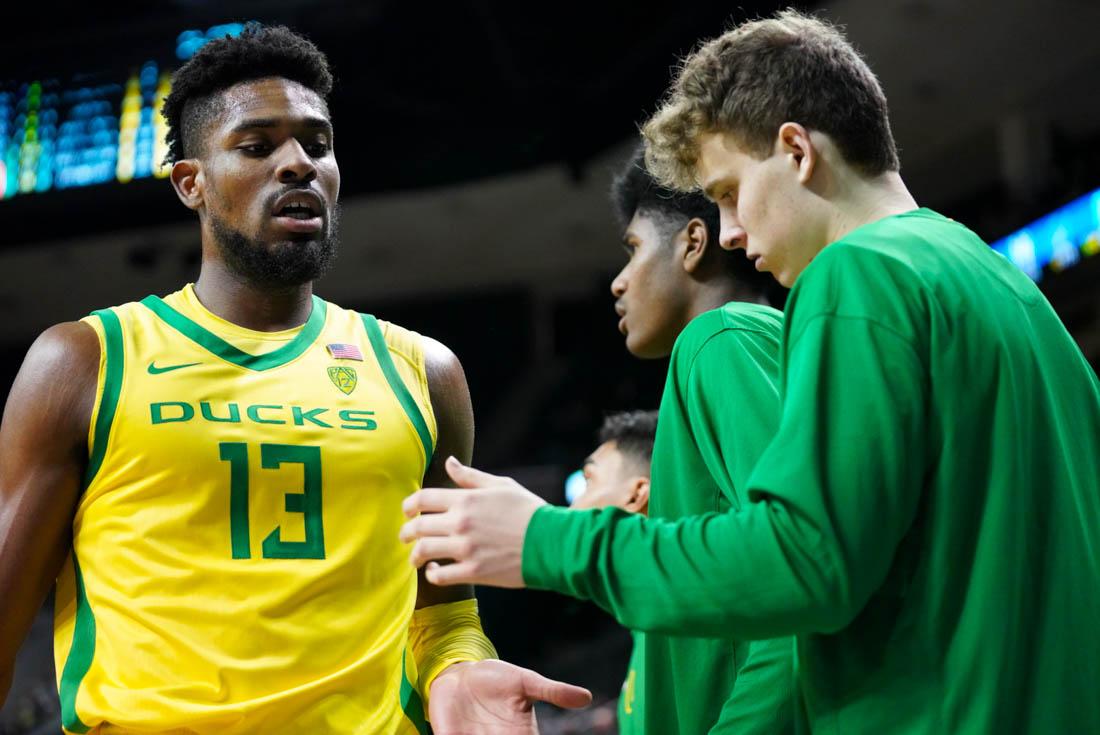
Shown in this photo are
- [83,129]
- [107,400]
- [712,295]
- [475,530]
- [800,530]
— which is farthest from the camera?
[83,129]

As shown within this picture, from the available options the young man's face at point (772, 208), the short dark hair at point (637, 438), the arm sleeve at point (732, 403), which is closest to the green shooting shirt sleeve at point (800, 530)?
the young man's face at point (772, 208)

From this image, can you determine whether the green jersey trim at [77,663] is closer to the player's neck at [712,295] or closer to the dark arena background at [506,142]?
the player's neck at [712,295]

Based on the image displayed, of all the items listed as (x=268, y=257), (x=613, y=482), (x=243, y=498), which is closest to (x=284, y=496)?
(x=243, y=498)

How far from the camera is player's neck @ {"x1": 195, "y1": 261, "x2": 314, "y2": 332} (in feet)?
7.41

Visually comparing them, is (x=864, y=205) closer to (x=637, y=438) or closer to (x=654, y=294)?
(x=654, y=294)

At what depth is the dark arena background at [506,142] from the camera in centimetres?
801

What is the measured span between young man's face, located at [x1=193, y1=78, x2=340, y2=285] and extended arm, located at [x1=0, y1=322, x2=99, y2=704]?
0.38 metres

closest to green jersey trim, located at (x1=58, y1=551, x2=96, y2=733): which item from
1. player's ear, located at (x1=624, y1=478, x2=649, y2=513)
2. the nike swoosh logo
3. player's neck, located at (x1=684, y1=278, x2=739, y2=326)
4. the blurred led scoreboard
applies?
the nike swoosh logo

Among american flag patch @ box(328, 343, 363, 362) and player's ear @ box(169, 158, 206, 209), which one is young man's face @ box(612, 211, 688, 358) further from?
player's ear @ box(169, 158, 206, 209)

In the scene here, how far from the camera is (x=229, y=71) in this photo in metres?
2.33

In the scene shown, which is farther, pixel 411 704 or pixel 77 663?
pixel 411 704

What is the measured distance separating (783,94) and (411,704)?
1.21 meters

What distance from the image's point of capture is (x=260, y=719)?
6.39 ft

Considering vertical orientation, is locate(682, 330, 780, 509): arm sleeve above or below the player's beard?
below
